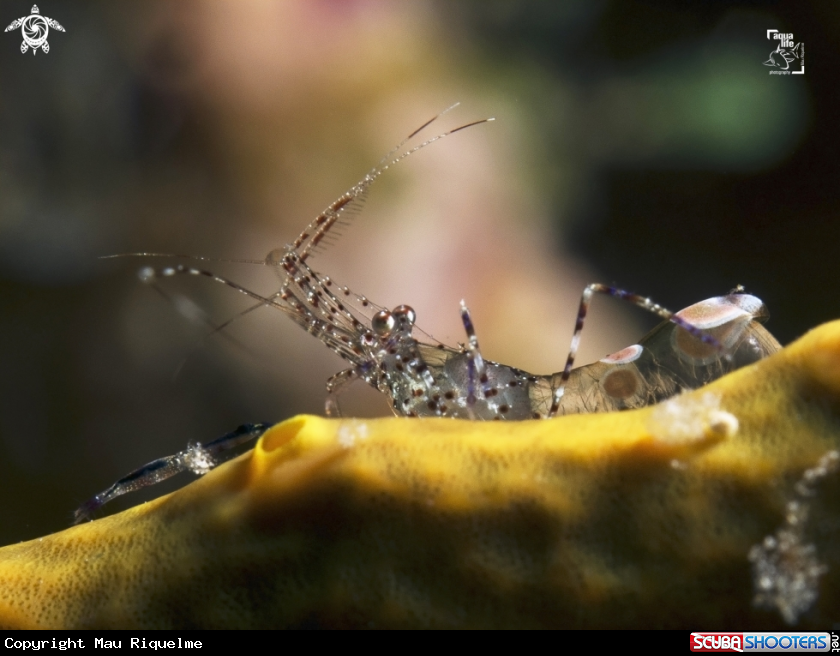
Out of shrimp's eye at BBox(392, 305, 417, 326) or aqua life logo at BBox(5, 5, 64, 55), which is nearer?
shrimp's eye at BBox(392, 305, 417, 326)

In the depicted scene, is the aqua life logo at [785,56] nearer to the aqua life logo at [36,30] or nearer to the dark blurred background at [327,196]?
the dark blurred background at [327,196]

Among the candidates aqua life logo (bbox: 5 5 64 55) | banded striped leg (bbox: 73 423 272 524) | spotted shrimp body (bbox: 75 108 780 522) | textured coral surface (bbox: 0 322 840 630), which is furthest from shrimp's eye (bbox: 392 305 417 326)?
aqua life logo (bbox: 5 5 64 55)

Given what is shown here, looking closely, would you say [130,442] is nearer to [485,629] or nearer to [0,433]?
[0,433]

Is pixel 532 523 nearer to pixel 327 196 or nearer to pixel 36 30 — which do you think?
pixel 327 196

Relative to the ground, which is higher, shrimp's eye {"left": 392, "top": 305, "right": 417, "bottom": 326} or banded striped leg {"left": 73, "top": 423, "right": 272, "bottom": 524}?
shrimp's eye {"left": 392, "top": 305, "right": 417, "bottom": 326}

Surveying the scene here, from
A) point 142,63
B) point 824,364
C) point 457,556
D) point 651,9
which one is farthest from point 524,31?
point 457,556

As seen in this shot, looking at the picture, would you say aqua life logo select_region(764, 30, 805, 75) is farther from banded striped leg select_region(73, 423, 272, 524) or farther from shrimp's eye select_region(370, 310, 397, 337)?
banded striped leg select_region(73, 423, 272, 524)

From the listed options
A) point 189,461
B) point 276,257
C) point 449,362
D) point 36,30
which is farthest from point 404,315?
point 36,30
